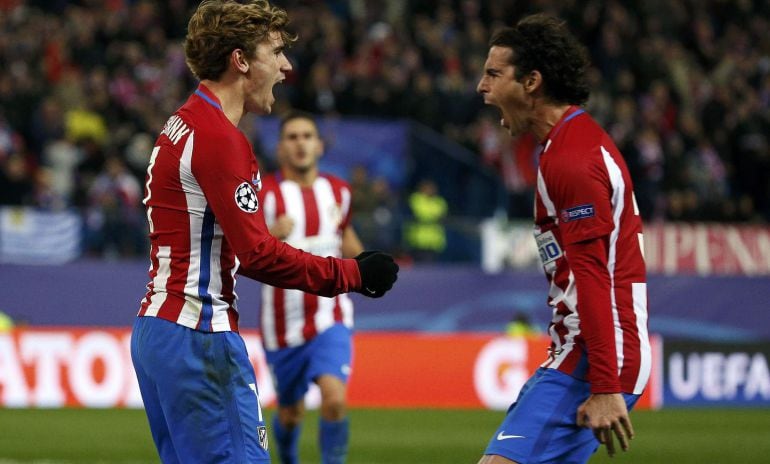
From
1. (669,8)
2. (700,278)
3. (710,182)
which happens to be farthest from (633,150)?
(669,8)

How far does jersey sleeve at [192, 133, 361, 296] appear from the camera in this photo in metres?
4.51

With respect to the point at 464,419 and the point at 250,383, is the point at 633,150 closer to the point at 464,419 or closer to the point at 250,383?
the point at 464,419

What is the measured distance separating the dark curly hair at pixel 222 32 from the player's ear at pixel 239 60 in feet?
0.04

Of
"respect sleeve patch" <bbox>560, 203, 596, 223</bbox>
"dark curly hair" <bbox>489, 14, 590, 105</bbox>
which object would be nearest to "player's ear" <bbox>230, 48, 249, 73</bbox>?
"dark curly hair" <bbox>489, 14, 590, 105</bbox>

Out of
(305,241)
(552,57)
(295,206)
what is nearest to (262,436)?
(552,57)

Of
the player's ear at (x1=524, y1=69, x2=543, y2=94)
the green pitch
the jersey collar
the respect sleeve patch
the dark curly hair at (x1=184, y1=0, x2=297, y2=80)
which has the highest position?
the dark curly hair at (x1=184, y1=0, x2=297, y2=80)

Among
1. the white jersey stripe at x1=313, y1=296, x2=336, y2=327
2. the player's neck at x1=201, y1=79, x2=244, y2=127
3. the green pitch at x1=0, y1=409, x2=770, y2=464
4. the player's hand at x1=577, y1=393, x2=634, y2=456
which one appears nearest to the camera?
the player's hand at x1=577, y1=393, x2=634, y2=456

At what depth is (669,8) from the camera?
25.8 meters

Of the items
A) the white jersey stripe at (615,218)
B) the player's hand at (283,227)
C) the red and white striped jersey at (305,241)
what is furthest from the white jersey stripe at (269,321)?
the white jersey stripe at (615,218)

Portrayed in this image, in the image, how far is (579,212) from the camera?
476 cm

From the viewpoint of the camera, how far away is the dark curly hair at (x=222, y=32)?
4715 millimetres

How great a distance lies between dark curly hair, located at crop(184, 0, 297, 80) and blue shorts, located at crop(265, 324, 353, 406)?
4.03m

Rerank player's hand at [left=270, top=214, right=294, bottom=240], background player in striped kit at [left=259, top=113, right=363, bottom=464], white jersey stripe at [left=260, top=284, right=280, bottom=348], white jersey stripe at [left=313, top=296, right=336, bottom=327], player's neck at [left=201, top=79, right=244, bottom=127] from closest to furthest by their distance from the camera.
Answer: player's neck at [left=201, top=79, right=244, bottom=127] → player's hand at [left=270, top=214, right=294, bottom=240] → background player in striped kit at [left=259, top=113, right=363, bottom=464] → white jersey stripe at [left=313, top=296, right=336, bottom=327] → white jersey stripe at [left=260, top=284, right=280, bottom=348]

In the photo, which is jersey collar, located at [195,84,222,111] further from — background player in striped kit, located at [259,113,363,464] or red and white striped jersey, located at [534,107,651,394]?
background player in striped kit, located at [259,113,363,464]
